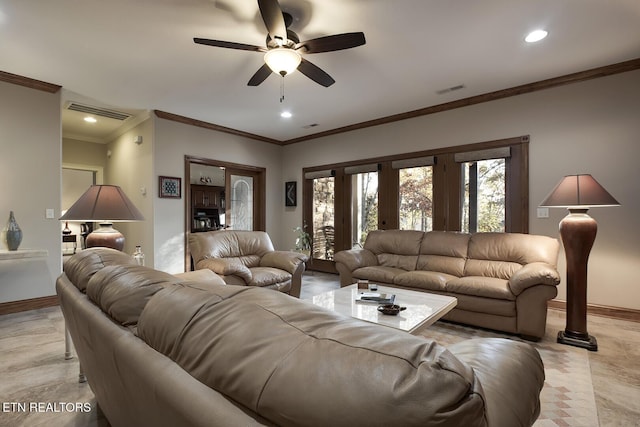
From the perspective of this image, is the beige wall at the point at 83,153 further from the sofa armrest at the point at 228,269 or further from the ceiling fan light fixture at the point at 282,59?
the ceiling fan light fixture at the point at 282,59

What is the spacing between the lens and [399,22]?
8.46 feet

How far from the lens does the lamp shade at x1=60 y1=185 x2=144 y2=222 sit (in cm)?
238

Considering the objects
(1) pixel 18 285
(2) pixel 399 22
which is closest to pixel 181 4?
(2) pixel 399 22

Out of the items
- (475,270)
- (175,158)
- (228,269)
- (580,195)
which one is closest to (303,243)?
(175,158)

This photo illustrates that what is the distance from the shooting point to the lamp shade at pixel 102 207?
2377 mm

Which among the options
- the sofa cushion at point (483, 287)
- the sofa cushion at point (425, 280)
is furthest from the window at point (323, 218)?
the sofa cushion at point (483, 287)

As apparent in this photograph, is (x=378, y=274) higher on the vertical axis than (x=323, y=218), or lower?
lower

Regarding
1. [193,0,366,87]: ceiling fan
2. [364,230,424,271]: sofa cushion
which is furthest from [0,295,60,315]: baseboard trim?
[364,230,424,271]: sofa cushion

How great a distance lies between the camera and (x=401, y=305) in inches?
95.8

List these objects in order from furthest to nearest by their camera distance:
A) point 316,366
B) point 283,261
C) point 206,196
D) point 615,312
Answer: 1. point 206,196
2. point 283,261
3. point 615,312
4. point 316,366

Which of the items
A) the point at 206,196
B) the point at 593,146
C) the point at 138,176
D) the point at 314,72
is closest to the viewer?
the point at 314,72

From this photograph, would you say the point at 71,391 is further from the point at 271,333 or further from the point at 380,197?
the point at 380,197

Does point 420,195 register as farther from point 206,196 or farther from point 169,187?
point 206,196

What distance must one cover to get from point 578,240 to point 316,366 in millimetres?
3198
